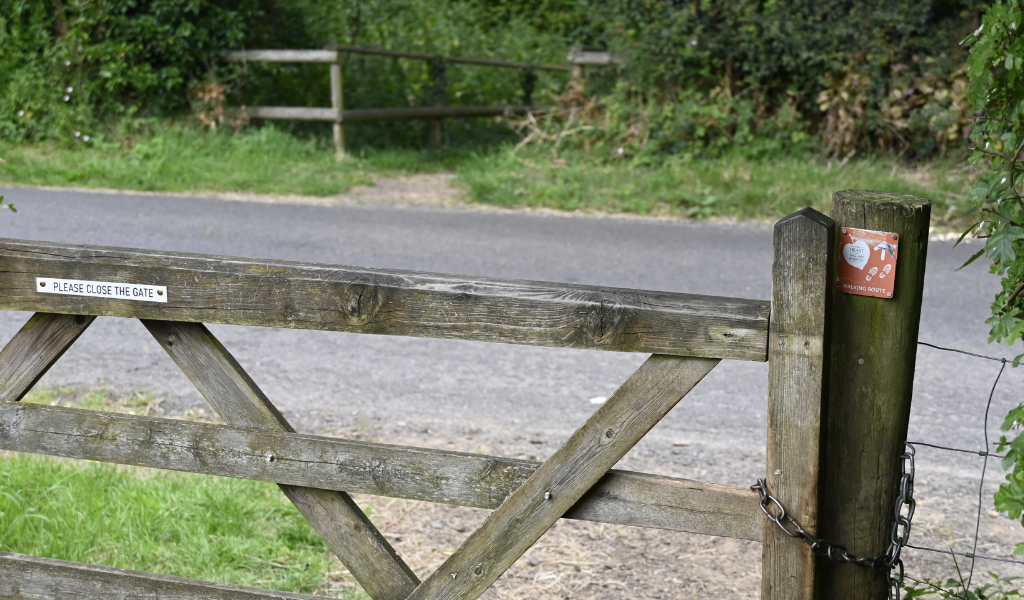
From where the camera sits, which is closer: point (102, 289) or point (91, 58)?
point (102, 289)

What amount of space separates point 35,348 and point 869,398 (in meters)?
1.98

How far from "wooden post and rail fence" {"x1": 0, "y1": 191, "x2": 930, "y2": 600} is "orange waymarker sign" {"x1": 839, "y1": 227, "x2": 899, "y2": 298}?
2cm

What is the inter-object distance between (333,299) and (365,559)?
2.11 ft

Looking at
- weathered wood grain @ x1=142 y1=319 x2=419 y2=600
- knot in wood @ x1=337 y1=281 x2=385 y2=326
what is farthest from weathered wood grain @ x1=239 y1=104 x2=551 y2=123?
knot in wood @ x1=337 y1=281 x2=385 y2=326

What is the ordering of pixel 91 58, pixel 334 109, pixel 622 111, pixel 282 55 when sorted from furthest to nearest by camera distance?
pixel 282 55
pixel 334 109
pixel 91 58
pixel 622 111

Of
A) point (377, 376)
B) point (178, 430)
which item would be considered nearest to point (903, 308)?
point (178, 430)

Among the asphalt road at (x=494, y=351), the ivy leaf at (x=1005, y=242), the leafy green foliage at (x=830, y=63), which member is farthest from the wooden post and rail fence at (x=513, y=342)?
the leafy green foliage at (x=830, y=63)

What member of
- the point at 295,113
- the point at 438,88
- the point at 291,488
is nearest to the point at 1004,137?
the point at 291,488

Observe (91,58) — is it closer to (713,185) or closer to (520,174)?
(520,174)

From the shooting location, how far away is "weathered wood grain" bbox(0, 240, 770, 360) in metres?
1.96

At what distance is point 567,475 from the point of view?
208 centimetres

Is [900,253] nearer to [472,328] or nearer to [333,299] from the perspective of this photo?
[472,328]

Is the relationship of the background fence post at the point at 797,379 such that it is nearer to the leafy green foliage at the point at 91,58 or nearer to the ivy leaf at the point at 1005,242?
the ivy leaf at the point at 1005,242

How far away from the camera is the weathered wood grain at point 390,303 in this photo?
1.96 meters
